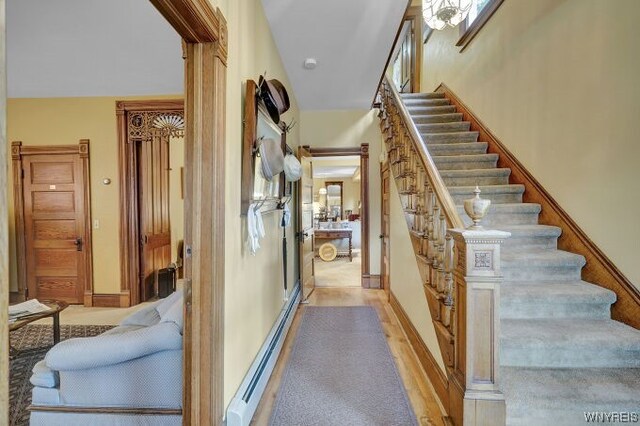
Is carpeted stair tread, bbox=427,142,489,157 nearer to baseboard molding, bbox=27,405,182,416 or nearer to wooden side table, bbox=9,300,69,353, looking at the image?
baseboard molding, bbox=27,405,182,416

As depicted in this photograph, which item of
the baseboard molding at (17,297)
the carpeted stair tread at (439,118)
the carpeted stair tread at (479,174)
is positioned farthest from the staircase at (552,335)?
the baseboard molding at (17,297)

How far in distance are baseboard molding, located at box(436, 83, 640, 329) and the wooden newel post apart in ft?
3.91

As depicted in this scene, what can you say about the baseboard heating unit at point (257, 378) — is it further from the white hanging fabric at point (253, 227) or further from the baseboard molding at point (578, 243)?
the baseboard molding at point (578, 243)

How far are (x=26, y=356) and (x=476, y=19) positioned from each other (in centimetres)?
622

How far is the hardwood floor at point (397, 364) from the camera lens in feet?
6.71

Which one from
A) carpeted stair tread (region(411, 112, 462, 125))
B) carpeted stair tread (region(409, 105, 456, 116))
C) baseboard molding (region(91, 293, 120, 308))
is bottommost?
baseboard molding (region(91, 293, 120, 308))

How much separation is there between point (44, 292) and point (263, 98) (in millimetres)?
4403

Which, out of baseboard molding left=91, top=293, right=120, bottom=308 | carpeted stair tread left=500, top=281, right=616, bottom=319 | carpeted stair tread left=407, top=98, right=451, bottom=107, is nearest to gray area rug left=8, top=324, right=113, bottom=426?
baseboard molding left=91, top=293, right=120, bottom=308

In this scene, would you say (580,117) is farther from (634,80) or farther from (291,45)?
(291,45)

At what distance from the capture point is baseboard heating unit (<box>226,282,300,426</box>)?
5.57 ft

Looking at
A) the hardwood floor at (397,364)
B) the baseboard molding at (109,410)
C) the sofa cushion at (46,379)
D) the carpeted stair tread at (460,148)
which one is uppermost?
the carpeted stair tread at (460,148)

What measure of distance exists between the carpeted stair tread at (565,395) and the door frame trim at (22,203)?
15.9 ft

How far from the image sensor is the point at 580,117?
8.24 feet

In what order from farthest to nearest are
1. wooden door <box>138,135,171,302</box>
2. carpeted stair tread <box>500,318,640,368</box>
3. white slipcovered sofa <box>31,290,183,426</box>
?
wooden door <box>138,135,171,302</box> → carpeted stair tread <box>500,318,640,368</box> → white slipcovered sofa <box>31,290,183,426</box>
